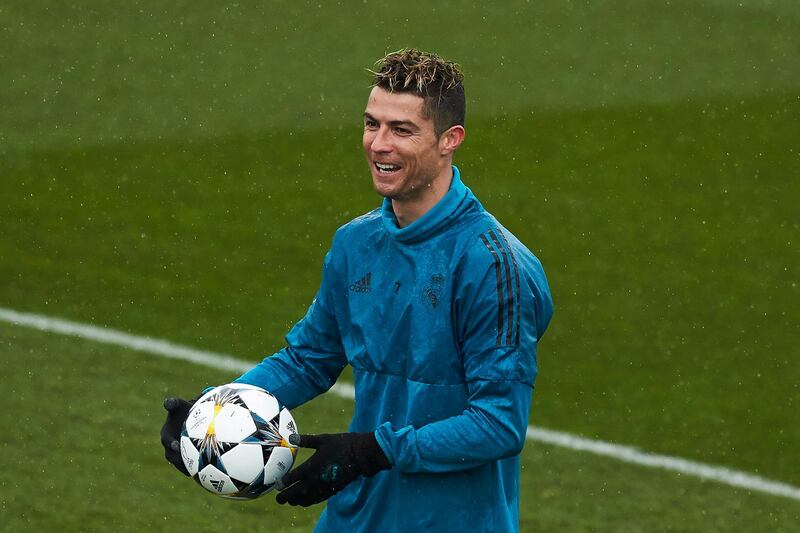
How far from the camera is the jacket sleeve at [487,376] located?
14.8ft

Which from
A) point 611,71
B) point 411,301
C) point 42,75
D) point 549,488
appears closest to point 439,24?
point 611,71

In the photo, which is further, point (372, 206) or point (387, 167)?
point (372, 206)

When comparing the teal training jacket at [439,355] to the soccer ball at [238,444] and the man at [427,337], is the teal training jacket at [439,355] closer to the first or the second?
the man at [427,337]

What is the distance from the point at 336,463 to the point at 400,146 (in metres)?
1.03

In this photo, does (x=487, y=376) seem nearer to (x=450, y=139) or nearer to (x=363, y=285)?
(x=363, y=285)

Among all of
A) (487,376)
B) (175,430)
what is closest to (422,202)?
(487,376)

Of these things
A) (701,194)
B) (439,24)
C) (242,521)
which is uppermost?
(439,24)

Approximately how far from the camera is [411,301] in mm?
4711

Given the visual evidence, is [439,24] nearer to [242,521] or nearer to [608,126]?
[608,126]

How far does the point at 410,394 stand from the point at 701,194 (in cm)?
678

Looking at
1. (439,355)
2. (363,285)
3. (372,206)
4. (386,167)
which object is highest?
(386,167)

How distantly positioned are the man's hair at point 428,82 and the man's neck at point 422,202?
6.7 inches

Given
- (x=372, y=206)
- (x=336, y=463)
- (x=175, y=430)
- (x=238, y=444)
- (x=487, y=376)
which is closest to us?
(x=487, y=376)

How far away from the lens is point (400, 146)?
15.3 ft
